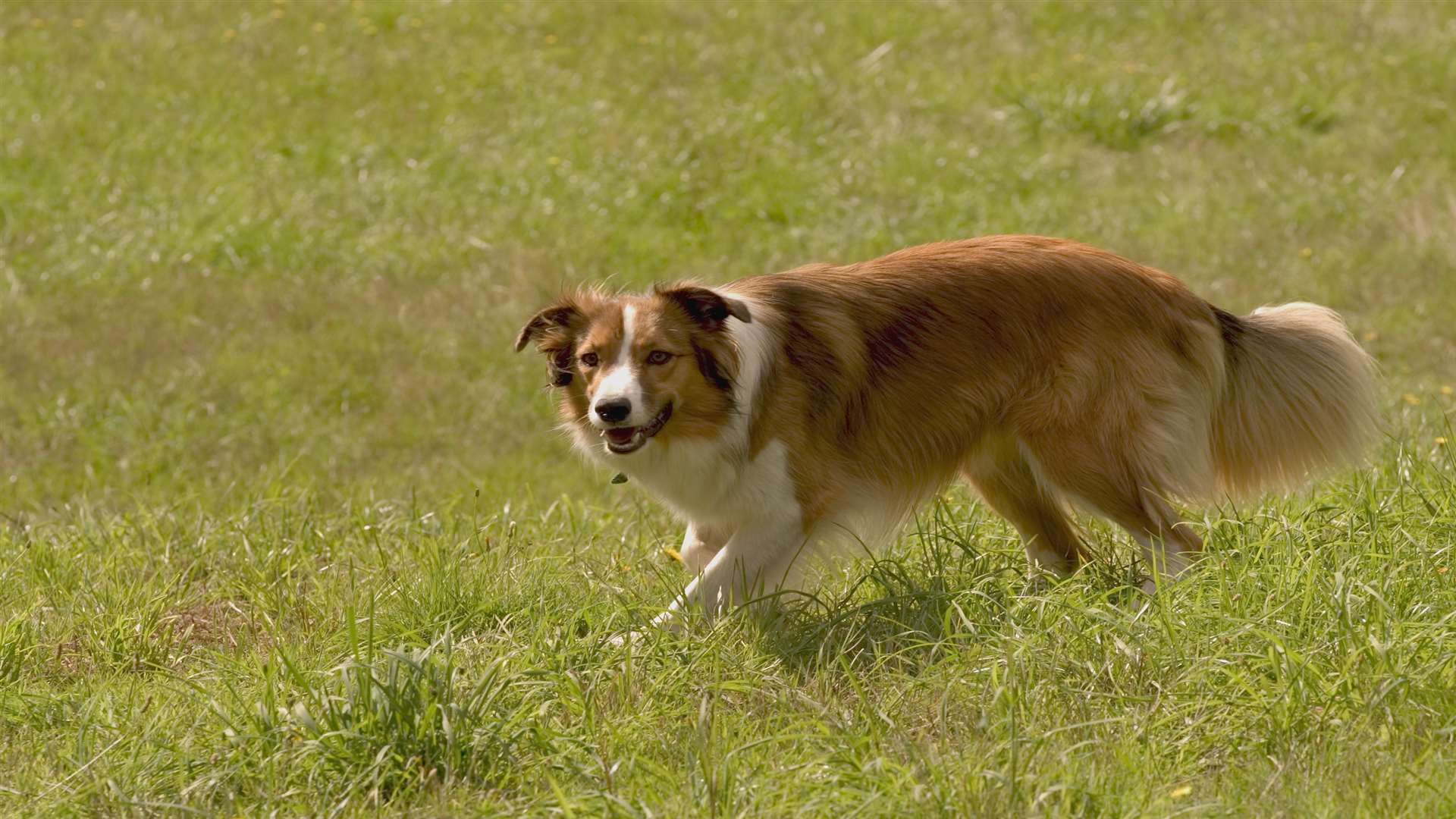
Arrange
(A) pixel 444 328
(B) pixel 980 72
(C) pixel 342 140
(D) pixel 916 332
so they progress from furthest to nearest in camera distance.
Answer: (B) pixel 980 72 < (C) pixel 342 140 < (A) pixel 444 328 < (D) pixel 916 332

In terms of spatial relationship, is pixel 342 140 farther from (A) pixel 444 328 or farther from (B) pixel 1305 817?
(B) pixel 1305 817

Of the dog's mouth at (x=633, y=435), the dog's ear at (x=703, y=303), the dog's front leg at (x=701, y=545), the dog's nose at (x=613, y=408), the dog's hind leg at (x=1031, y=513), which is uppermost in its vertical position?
the dog's ear at (x=703, y=303)

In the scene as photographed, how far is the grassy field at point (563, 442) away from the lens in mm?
3756

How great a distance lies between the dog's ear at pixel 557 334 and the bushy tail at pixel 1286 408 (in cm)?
212

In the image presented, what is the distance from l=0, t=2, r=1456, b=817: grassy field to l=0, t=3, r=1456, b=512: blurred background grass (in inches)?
1.6

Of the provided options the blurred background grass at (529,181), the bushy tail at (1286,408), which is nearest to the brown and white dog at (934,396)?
the bushy tail at (1286,408)

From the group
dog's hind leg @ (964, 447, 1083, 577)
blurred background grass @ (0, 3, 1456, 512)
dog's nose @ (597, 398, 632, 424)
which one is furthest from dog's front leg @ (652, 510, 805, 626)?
blurred background grass @ (0, 3, 1456, 512)

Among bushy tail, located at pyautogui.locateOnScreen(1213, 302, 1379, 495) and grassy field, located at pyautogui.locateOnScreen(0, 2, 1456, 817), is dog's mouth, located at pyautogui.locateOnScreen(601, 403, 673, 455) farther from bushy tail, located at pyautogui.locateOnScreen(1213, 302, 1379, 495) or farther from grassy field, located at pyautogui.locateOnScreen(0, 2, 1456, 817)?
bushy tail, located at pyautogui.locateOnScreen(1213, 302, 1379, 495)

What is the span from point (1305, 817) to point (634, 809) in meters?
1.42

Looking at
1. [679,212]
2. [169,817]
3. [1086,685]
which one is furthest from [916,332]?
[679,212]

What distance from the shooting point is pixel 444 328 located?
10148 mm

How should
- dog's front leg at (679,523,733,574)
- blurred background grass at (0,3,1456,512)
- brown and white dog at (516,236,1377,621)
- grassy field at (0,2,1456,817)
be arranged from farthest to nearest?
blurred background grass at (0,3,1456,512)
dog's front leg at (679,523,733,574)
brown and white dog at (516,236,1377,621)
grassy field at (0,2,1456,817)

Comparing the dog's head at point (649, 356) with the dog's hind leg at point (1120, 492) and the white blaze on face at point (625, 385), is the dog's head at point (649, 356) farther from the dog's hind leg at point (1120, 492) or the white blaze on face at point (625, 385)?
the dog's hind leg at point (1120, 492)

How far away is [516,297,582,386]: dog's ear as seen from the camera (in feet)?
16.5
